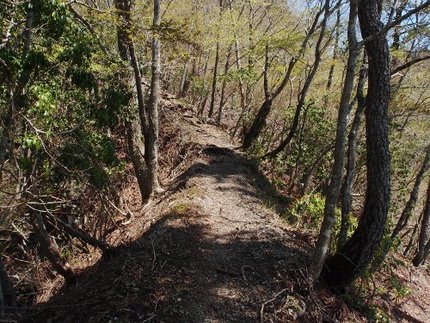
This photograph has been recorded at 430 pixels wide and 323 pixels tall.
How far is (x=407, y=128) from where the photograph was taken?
14.6 meters

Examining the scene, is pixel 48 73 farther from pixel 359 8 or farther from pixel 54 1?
pixel 359 8

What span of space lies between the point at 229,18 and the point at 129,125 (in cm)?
747

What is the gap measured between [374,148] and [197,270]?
3116mm

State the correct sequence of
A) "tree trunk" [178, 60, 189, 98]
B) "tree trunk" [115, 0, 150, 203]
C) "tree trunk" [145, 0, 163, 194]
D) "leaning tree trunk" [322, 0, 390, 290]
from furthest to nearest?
"tree trunk" [178, 60, 189, 98] → "tree trunk" [145, 0, 163, 194] → "tree trunk" [115, 0, 150, 203] → "leaning tree trunk" [322, 0, 390, 290]

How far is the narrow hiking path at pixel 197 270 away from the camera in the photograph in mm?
5090

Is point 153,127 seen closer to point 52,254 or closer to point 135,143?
point 135,143

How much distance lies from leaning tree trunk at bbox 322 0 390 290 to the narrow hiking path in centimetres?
97

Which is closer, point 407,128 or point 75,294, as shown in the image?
point 75,294

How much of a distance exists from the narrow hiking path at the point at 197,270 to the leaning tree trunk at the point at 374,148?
3.19ft

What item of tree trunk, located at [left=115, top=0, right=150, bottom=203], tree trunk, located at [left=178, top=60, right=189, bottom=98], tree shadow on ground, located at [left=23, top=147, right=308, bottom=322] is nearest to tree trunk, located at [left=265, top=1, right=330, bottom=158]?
tree trunk, located at [left=115, top=0, right=150, bottom=203]

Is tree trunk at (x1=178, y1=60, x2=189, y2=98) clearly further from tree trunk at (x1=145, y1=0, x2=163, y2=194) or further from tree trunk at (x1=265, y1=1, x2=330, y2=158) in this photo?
tree trunk at (x1=145, y1=0, x2=163, y2=194)

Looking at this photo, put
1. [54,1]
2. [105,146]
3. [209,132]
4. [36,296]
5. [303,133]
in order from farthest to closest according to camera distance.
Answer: [209,132]
[303,133]
[36,296]
[105,146]
[54,1]

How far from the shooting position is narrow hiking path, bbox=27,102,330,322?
200 inches

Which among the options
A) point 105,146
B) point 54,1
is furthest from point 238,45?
point 54,1
